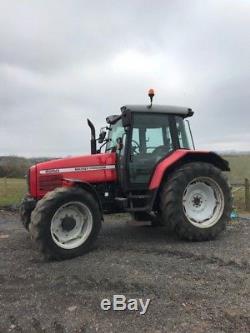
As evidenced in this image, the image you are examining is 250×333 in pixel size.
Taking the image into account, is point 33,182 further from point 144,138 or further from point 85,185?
point 144,138

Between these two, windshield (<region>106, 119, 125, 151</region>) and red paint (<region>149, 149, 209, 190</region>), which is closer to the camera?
red paint (<region>149, 149, 209, 190</region>)

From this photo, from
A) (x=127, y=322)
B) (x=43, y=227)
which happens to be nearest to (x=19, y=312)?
(x=127, y=322)

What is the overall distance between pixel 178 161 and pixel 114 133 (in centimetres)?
134

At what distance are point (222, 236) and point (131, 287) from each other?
3329 mm

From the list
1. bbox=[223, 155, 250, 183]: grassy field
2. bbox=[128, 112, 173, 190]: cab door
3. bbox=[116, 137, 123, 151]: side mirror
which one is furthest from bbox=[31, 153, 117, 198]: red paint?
bbox=[223, 155, 250, 183]: grassy field

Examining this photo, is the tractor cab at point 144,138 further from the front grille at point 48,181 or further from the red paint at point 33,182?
the red paint at point 33,182

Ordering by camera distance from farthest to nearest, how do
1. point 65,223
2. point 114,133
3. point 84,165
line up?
1. point 114,133
2. point 84,165
3. point 65,223

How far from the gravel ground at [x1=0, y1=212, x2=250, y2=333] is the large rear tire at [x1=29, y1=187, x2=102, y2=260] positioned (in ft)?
0.70

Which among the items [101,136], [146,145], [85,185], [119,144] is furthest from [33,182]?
[146,145]

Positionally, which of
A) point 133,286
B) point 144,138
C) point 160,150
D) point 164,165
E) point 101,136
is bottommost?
point 133,286

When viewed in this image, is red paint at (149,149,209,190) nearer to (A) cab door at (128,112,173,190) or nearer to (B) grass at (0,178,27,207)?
(A) cab door at (128,112,173,190)

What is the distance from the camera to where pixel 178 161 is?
7652 mm

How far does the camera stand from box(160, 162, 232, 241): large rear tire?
734cm

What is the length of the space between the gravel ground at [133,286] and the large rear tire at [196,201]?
28 cm
